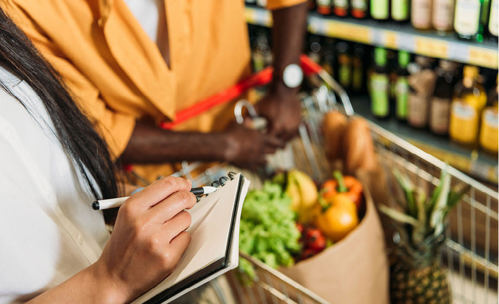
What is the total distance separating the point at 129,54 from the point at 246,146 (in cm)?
40

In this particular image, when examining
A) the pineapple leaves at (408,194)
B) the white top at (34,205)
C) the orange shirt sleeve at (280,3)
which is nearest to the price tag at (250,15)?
the orange shirt sleeve at (280,3)

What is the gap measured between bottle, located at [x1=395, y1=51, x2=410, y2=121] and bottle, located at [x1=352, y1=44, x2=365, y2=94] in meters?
0.30

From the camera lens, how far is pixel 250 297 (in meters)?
1.20

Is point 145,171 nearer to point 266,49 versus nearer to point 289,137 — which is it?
point 289,137

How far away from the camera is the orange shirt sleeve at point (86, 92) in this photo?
1103 mm

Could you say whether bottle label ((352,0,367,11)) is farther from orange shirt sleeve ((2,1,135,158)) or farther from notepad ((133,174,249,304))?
notepad ((133,174,249,304))

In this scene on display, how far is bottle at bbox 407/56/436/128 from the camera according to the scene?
198cm

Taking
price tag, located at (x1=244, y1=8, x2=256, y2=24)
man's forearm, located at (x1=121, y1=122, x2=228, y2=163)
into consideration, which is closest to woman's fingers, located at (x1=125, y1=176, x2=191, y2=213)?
man's forearm, located at (x1=121, y1=122, x2=228, y2=163)

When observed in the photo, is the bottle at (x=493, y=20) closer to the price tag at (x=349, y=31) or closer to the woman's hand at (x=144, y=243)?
the price tag at (x=349, y=31)

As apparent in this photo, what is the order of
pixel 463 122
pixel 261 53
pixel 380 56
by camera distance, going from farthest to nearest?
pixel 261 53 < pixel 380 56 < pixel 463 122

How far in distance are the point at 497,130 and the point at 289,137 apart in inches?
30.5

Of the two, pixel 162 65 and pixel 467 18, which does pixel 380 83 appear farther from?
pixel 162 65

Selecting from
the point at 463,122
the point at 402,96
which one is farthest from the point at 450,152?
the point at 402,96

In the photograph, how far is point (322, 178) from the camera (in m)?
1.64
